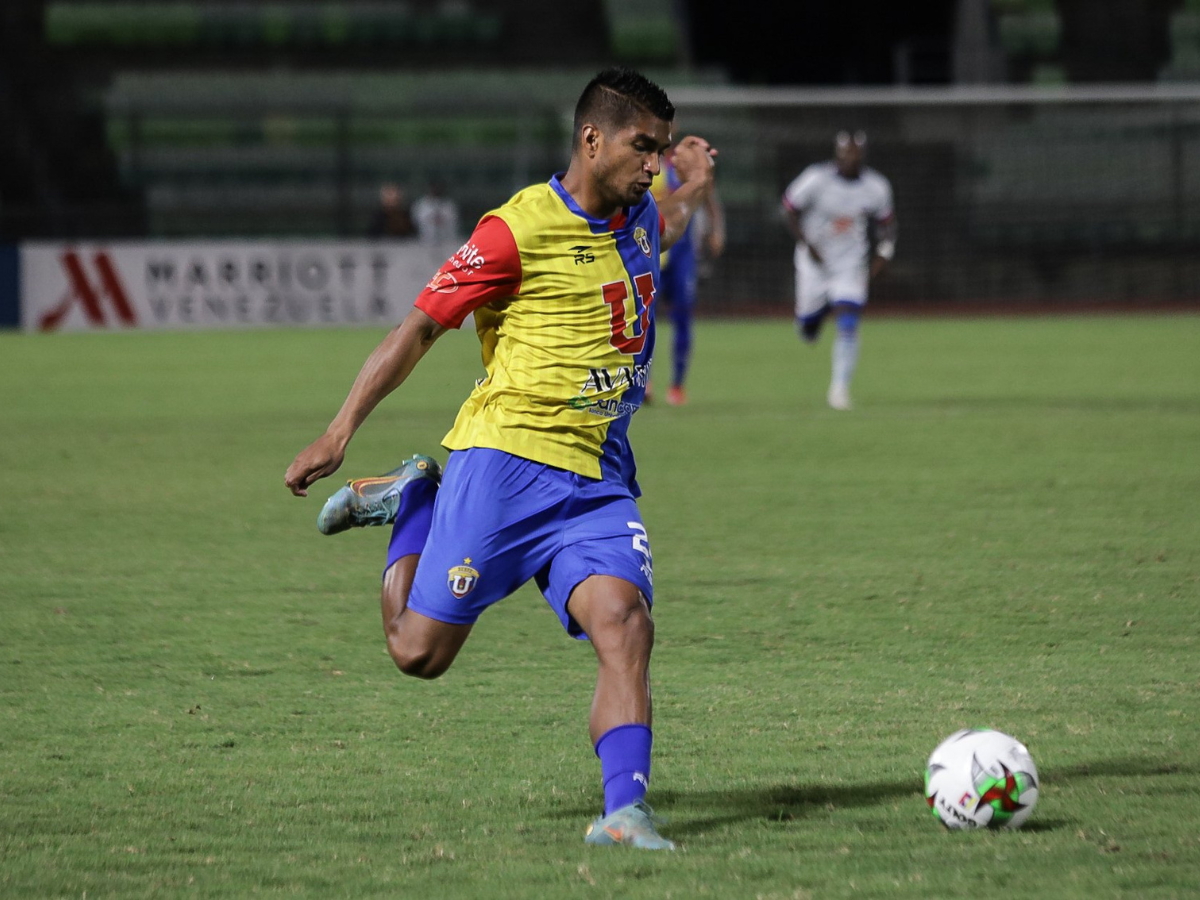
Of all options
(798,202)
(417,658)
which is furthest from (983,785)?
(798,202)

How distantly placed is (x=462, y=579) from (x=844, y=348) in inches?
398

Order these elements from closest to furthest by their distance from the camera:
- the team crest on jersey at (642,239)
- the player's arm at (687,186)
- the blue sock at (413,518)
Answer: the team crest on jersey at (642,239) < the blue sock at (413,518) < the player's arm at (687,186)

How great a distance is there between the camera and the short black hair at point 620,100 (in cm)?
385

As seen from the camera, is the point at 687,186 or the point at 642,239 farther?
the point at 687,186

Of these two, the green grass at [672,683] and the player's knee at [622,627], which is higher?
the player's knee at [622,627]

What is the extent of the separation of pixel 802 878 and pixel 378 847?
93cm

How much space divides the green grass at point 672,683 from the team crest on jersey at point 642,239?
1322 mm

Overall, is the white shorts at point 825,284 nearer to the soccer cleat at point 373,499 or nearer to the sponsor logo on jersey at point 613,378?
the soccer cleat at point 373,499

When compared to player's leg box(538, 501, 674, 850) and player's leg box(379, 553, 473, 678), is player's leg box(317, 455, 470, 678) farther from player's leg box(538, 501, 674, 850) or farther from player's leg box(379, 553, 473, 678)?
player's leg box(538, 501, 674, 850)

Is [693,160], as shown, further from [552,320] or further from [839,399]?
[839,399]

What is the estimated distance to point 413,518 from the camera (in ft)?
14.2

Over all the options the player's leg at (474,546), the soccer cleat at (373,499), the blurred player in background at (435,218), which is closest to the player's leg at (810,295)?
the soccer cleat at (373,499)

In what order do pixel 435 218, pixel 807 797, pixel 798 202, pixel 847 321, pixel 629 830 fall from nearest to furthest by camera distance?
pixel 629 830
pixel 807 797
pixel 847 321
pixel 798 202
pixel 435 218

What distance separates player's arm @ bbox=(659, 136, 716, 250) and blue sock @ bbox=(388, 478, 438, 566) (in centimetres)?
93
